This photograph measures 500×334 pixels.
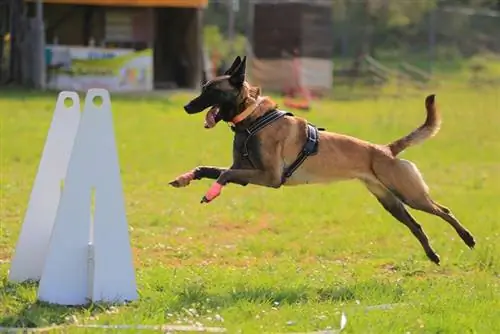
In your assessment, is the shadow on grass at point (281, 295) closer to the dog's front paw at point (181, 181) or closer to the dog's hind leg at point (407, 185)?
the dog's front paw at point (181, 181)

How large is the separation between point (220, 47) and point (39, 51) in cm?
874

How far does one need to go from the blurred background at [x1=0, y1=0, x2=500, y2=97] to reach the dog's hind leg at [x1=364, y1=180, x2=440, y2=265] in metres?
19.7

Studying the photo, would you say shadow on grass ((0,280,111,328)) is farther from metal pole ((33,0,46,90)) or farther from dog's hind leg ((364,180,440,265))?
metal pole ((33,0,46,90))

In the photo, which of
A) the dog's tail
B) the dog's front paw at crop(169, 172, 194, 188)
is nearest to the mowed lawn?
the dog's front paw at crop(169, 172, 194, 188)

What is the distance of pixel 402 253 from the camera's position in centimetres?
884

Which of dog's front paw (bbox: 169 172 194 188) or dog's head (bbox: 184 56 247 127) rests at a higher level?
dog's head (bbox: 184 56 247 127)

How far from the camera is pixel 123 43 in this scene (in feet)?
96.8

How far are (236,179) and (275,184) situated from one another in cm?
37

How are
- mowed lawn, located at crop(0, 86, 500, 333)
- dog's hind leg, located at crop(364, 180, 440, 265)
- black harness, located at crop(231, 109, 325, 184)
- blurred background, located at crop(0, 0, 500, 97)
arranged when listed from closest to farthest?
mowed lawn, located at crop(0, 86, 500, 333) < black harness, located at crop(231, 109, 325, 184) < dog's hind leg, located at crop(364, 180, 440, 265) < blurred background, located at crop(0, 0, 500, 97)

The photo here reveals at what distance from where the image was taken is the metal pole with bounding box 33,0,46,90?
1069 inches

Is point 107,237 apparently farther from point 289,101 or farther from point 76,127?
point 289,101

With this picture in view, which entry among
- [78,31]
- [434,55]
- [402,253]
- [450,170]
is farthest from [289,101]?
[402,253]

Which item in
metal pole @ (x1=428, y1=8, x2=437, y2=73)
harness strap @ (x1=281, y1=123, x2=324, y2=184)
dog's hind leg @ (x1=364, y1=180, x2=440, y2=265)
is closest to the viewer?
harness strap @ (x1=281, y1=123, x2=324, y2=184)

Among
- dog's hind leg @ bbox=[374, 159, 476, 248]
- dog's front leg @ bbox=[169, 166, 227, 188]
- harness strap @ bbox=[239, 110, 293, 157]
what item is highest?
harness strap @ bbox=[239, 110, 293, 157]
